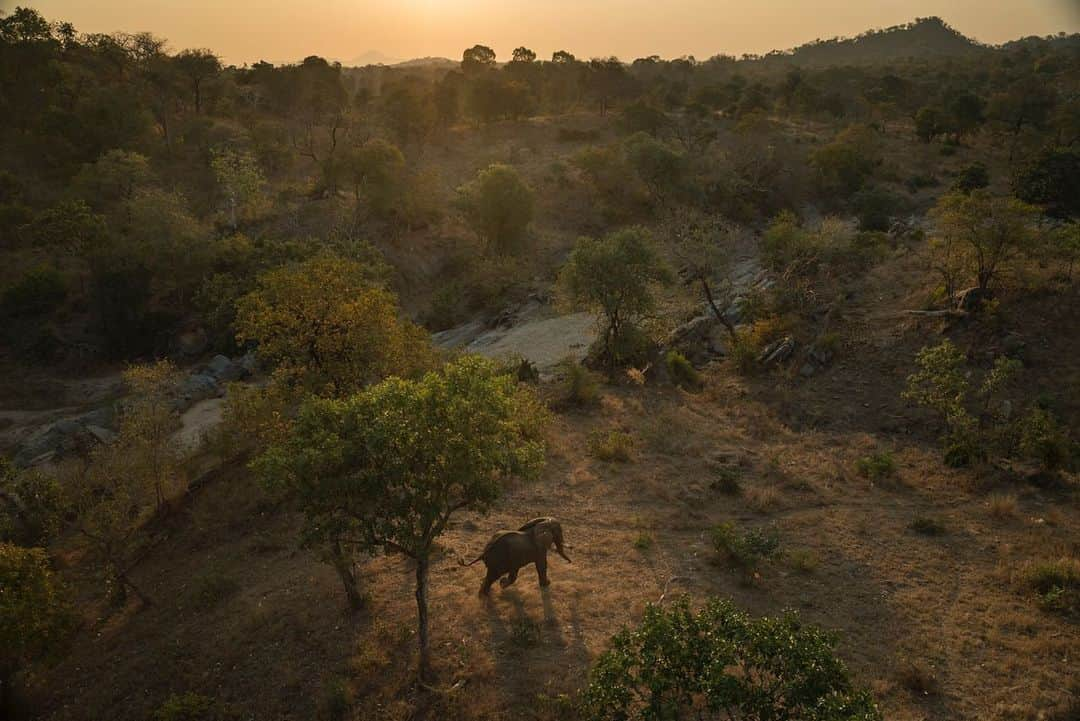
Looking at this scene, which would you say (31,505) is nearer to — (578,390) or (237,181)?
(578,390)

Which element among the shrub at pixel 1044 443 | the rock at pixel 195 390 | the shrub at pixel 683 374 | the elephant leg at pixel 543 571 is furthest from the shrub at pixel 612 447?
the rock at pixel 195 390

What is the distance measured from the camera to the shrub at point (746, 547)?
16.2 m

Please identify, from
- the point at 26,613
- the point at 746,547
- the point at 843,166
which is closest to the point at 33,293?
the point at 26,613

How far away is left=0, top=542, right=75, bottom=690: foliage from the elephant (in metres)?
9.19

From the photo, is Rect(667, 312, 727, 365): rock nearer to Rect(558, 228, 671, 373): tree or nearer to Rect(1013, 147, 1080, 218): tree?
Rect(558, 228, 671, 373): tree

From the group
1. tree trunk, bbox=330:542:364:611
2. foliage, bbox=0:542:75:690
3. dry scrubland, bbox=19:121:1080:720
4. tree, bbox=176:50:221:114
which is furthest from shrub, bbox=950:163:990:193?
tree, bbox=176:50:221:114

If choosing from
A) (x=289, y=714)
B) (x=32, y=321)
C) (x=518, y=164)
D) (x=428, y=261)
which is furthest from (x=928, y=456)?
(x=518, y=164)

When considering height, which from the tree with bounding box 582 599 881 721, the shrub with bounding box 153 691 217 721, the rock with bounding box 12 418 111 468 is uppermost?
the tree with bounding box 582 599 881 721

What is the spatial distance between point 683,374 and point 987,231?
14074 mm

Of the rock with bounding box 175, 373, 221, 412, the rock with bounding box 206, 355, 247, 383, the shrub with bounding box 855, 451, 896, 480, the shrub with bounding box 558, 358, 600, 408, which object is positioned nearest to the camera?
the shrub with bounding box 855, 451, 896, 480

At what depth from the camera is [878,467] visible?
21359mm

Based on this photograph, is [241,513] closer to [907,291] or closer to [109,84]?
[907,291]

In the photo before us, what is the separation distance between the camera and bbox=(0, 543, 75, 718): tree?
13.6 meters

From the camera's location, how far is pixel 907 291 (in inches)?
1280
